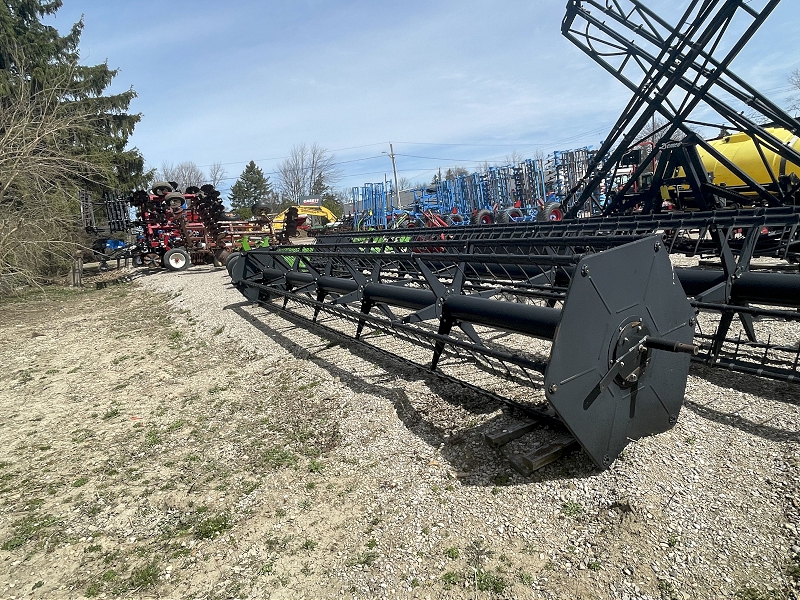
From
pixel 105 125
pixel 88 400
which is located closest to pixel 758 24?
pixel 88 400

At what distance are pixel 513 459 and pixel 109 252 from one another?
73.5 feet

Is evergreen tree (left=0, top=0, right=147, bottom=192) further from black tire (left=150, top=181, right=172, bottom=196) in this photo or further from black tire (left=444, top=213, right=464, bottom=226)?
black tire (left=444, top=213, right=464, bottom=226)

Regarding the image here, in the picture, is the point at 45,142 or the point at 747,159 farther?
the point at 45,142

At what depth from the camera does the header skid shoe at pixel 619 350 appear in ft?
7.31

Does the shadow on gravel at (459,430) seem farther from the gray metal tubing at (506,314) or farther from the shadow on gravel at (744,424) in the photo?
the shadow on gravel at (744,424)

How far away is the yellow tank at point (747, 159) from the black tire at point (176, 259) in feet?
50.3

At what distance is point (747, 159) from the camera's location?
1027cm

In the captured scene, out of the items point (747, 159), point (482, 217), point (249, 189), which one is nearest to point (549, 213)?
point (482, 217)

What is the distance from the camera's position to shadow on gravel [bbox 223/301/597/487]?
106 inches

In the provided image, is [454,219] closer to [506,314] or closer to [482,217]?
[482,217]

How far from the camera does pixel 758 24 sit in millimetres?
7160

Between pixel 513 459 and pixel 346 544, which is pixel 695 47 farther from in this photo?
pixel 346 544

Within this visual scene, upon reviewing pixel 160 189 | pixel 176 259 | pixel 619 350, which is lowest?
pixel 176 259

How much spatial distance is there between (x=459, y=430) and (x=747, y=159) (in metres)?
10.5
